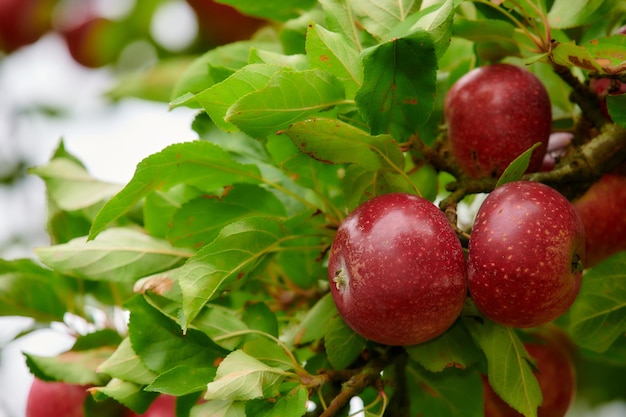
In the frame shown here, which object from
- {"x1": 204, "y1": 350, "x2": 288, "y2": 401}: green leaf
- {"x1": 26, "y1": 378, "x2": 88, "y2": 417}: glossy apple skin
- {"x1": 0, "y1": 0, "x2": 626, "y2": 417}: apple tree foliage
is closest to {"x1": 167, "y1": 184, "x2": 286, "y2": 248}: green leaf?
{"x1": 0, "y1": 0, "x2": 626, "y2": 417}: apple tree foliage

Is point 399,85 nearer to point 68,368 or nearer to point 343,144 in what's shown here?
point 343,144

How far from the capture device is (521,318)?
84cm

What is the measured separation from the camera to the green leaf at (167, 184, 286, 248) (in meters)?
1.03

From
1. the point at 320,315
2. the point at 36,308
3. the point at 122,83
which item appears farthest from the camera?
the point at 122,83

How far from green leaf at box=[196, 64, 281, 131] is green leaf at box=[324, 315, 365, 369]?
29 centimetres

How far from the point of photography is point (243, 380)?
826 millimetres

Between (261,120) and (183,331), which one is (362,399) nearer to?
(183,331)

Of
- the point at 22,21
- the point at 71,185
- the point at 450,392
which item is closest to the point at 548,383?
the point at 450,392

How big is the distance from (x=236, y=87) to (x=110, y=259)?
37 centimetres

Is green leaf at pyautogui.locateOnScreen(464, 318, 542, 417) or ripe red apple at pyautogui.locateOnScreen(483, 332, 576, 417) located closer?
green leaf at pyautogui.locateOnScreen(464, 318, 542, 417)

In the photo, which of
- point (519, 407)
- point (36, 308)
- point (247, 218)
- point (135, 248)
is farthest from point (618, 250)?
point (36, 308)

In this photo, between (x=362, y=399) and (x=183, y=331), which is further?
(x=362, y=399)

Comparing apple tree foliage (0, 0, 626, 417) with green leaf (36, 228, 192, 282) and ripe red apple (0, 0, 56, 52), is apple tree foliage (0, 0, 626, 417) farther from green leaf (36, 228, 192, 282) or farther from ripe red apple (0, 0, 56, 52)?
ripe red apple (0, 0, 56, 52)

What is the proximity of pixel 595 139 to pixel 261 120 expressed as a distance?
440mm
